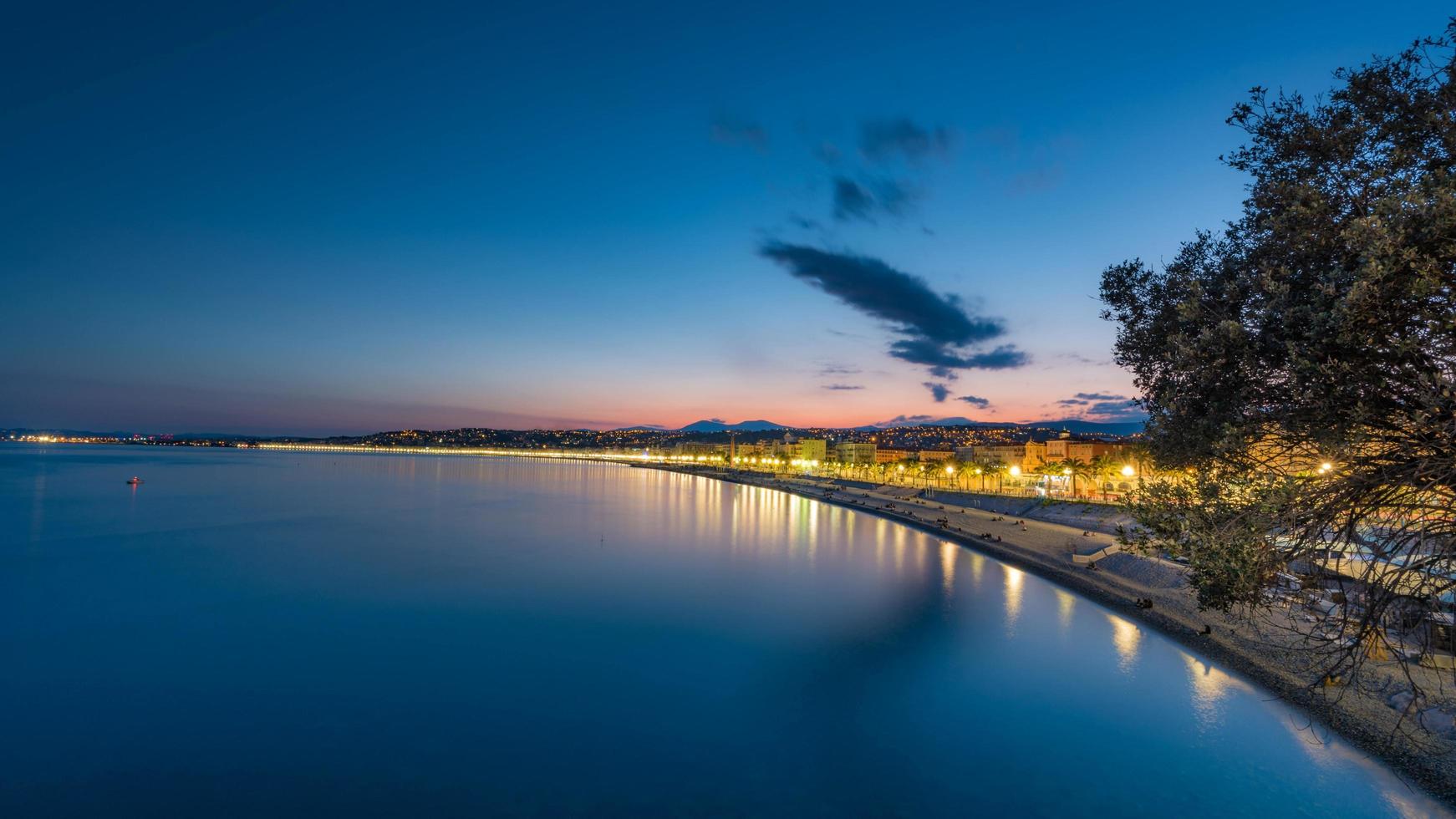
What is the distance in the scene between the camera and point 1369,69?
688cm

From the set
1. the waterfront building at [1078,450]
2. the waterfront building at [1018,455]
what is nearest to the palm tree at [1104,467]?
the waterfront building at [1078,450]

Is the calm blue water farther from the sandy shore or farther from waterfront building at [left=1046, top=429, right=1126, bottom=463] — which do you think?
waterfront building at [left=1046, top=429, right=1126, bottom=463]

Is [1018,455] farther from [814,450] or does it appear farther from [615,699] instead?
[615,699]

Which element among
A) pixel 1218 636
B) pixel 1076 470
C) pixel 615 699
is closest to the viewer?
pixel 615 699

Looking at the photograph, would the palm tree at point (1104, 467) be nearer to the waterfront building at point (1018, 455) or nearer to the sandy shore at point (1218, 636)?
the sandy shore at point (1218, 636)

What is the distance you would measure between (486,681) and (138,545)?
1242 inches

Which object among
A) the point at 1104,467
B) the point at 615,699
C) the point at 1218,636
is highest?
the point at 1104,467

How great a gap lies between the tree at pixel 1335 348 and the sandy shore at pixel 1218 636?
295 cm

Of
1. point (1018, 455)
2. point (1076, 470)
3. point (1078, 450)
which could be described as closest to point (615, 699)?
point (1076, 470)

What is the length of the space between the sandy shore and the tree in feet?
9.68

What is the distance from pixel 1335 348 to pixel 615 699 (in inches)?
517

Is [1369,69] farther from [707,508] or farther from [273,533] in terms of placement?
[707,508]

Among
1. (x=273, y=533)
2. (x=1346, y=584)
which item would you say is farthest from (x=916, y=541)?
(x=273, y=533)

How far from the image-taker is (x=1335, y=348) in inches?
237
